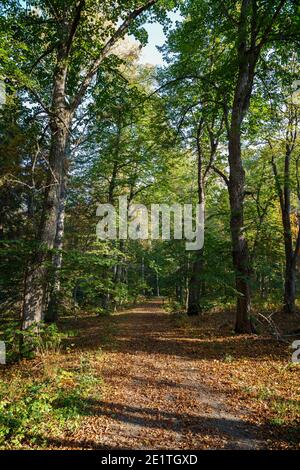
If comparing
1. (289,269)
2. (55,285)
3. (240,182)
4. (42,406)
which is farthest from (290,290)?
(42,406)

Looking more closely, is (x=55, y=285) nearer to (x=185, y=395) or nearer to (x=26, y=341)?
(x=26, y=341)

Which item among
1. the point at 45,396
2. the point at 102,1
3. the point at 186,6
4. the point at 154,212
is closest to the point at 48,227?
the point at 45,396

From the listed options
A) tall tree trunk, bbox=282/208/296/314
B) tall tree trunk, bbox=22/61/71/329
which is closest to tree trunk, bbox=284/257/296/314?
tall tree trunk, bbox=282/208/296/314

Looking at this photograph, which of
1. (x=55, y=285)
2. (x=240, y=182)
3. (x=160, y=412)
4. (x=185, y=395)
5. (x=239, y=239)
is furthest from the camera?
(x=240, y=182)

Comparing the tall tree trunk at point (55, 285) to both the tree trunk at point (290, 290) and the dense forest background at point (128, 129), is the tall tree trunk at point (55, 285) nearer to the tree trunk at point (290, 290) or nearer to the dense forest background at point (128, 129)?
the dense forest background at point (128, 129)

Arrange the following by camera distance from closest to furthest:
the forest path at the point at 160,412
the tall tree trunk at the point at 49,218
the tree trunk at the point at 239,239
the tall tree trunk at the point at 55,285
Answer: the forest path at the point at 160,412, the tall tree trunk at the point at 49,218, the tall tree trunk at the point at 55,285, the tree trunk at the point at 239,239

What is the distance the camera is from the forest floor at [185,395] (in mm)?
4578

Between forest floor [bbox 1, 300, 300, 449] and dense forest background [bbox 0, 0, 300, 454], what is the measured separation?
1.56 m

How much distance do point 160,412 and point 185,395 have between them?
3.10 feet

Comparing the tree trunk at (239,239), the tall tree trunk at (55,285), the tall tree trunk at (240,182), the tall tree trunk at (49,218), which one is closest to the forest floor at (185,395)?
the tree trunk at (239,239)

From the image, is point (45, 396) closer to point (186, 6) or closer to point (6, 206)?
point (186, 6)

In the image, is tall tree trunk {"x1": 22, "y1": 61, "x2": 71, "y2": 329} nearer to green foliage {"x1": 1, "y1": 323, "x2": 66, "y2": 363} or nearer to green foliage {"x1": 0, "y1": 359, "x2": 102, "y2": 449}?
green foliage {"x1": 1, "y1": 323, "x2": 66, "y2": 363}

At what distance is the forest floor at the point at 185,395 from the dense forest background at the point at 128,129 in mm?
1559

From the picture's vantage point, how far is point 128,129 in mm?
19938
